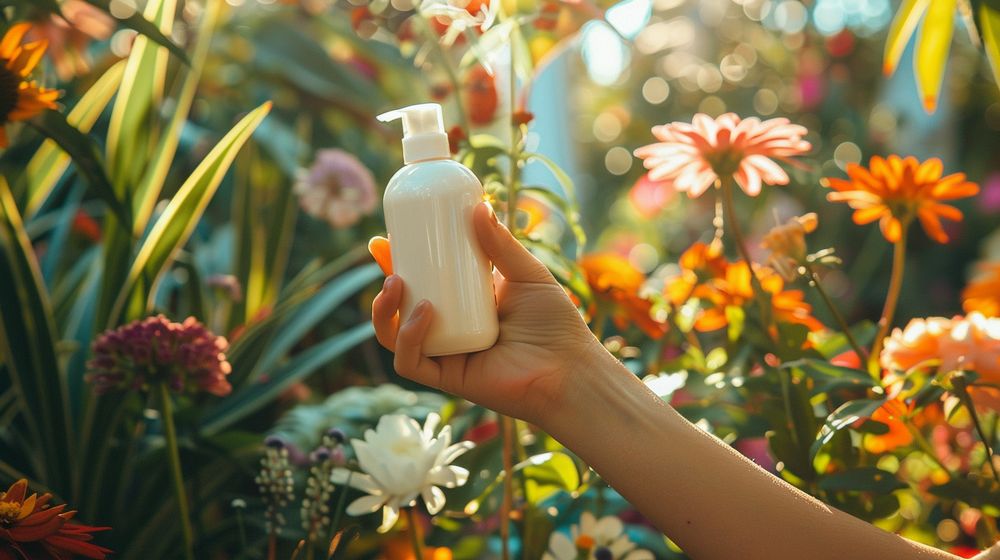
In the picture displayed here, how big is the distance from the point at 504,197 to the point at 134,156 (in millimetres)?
391

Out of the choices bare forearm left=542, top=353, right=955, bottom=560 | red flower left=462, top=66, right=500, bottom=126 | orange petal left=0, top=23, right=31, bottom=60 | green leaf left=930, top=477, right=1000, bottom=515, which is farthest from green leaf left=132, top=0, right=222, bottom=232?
green leaf left=930, top=477, right=1000, bottom=515

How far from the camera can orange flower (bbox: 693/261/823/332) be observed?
2.91 ft

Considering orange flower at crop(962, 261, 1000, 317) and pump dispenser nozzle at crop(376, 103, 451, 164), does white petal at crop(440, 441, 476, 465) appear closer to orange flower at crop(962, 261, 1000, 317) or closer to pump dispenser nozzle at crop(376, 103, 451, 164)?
pump dispenser nozzle at crop(376, 103, 451, 164)

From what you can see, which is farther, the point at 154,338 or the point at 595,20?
the point at 595,20

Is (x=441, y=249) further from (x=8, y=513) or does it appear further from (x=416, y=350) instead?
(x=8, y=513)

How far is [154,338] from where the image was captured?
731 millimetres

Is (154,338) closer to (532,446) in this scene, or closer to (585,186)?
(532,446)

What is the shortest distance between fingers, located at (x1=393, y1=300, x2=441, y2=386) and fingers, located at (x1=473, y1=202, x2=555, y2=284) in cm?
6

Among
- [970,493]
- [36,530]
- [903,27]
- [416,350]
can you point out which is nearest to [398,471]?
[416,350]

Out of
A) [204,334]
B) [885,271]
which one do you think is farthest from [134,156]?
[885,271]

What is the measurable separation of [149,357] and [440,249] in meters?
0.29

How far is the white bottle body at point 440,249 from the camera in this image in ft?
1.94

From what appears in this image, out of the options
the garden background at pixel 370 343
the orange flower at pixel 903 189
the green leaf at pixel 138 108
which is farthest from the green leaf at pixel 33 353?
the orange flower at pixel 903 189

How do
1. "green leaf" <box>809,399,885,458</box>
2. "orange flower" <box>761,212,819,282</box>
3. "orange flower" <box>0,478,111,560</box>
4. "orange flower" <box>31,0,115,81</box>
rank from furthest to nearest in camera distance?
"orange flower" <box>31,0,115,81</box> < "orange flower" <box>761,212,819,282</box> < "green leaf" <box>809,399,885,458</box> < "orange flower" <box>0,478,111,560</box>
